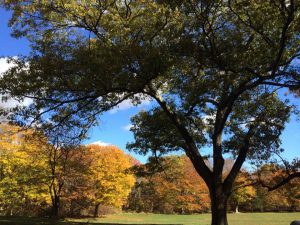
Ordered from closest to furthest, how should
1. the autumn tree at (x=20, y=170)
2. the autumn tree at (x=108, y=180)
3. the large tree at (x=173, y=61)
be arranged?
1. the large tree at (x=173, y=61)
2. the autumn tree at (x=20, y=170)
3. the autumn tree at (x=108, y=180)

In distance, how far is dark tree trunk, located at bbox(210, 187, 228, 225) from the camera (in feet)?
51.8

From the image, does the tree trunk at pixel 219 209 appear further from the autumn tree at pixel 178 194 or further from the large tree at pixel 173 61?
the autumn tree at pixel 178 194

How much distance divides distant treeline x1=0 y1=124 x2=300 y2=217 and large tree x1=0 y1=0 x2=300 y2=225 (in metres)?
1.63

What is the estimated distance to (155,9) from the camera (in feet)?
45.2

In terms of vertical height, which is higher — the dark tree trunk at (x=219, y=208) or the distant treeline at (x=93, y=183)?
the distant treeline at (x=93, y=183)

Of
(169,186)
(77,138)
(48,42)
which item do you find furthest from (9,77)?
(169,186)

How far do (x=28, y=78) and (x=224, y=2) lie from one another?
7033 mm

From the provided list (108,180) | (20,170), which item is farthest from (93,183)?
(20,170)

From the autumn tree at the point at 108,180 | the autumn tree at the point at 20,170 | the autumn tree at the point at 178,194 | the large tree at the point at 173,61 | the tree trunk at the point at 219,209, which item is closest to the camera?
the large tree at the point at 173,61

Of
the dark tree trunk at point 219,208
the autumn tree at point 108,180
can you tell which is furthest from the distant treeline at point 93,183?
the dark tree trunk at point 219,208

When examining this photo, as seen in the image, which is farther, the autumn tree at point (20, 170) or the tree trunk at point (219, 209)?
the autumn tree at point (20, 170)

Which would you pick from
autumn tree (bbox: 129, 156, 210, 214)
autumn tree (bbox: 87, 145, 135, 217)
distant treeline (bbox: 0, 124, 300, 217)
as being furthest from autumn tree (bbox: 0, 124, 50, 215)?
autumn tree (bbox: 129, 156, 210, 214)

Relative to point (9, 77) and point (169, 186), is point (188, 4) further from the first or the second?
point (169, 186)

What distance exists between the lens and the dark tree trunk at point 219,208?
15773mm
